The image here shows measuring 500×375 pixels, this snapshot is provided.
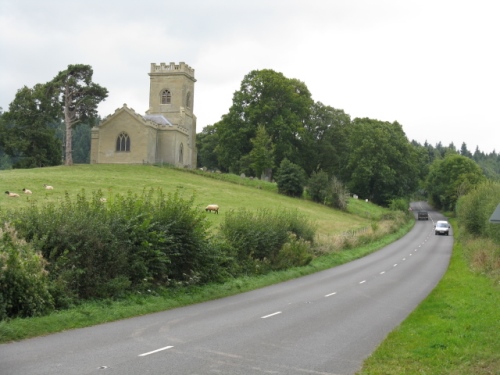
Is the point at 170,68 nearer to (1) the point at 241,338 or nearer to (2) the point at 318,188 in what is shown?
(2) the point at 318,188

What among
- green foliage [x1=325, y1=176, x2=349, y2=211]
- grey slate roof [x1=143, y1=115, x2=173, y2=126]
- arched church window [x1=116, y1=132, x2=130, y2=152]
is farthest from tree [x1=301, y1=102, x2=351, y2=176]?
arched church window [x1=116, y1=132, x2=130, y2=152]

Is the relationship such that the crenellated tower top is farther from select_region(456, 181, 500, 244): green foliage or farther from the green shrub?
the green shrub

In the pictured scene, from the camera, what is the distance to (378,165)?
8788 cm

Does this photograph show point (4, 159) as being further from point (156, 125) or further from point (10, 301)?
point (10, 301)

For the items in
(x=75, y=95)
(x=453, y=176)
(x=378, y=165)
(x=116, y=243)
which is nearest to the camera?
(x=116, y=243)

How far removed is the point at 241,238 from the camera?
26.0 metres

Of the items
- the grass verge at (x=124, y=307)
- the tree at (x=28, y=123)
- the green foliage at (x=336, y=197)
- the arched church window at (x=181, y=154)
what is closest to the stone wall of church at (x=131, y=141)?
the arched church window at (x=181, y=154)

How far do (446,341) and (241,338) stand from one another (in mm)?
4078

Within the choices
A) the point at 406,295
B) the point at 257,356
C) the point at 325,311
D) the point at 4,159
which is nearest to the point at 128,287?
the point at 325,311

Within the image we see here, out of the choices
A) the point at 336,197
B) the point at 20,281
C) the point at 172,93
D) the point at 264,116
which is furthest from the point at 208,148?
the point at 20,281

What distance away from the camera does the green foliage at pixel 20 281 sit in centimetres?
1350

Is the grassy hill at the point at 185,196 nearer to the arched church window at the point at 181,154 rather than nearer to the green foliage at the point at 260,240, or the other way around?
A: the green foliage at the point at 260,240

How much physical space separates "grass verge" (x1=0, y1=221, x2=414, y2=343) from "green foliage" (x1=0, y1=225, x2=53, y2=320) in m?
0.42

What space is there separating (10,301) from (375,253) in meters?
34.4
